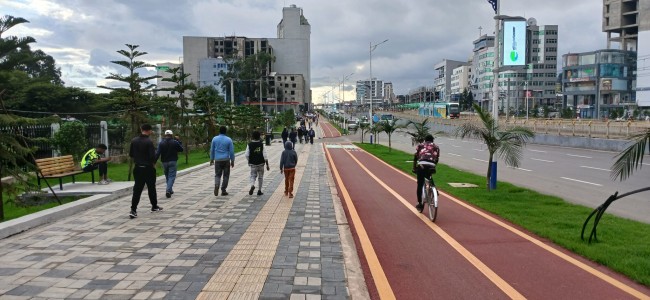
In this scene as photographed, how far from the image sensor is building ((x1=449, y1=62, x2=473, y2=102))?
488 ft

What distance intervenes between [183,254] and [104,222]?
273 cm

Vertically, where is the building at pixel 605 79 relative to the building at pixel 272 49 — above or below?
below

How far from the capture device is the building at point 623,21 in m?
92.5

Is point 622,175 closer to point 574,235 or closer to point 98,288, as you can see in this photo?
point 574,235

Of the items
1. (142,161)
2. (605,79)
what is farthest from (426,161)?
(605,79)

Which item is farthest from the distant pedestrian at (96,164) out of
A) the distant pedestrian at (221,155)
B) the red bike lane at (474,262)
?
the red bike lane at (474,262)

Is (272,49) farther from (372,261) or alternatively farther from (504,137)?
(372,261)

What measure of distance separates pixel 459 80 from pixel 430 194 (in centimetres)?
15447

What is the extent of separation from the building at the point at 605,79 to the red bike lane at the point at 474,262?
3490 inches

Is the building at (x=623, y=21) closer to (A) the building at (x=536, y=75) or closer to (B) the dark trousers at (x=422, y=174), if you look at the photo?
(A) the building at (x=536, y=75)

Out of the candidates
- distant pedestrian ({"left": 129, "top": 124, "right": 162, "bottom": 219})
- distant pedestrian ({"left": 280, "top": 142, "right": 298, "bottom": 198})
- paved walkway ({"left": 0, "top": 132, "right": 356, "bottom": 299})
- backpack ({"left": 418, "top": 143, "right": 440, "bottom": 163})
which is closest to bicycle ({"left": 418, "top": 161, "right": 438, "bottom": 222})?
backpack ({"left": 418, "top": 143, "right": 440, "bottom": 163})

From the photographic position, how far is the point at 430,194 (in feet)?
30.4

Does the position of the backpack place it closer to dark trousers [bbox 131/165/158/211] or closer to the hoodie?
the hoodie

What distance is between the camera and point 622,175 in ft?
18.3
